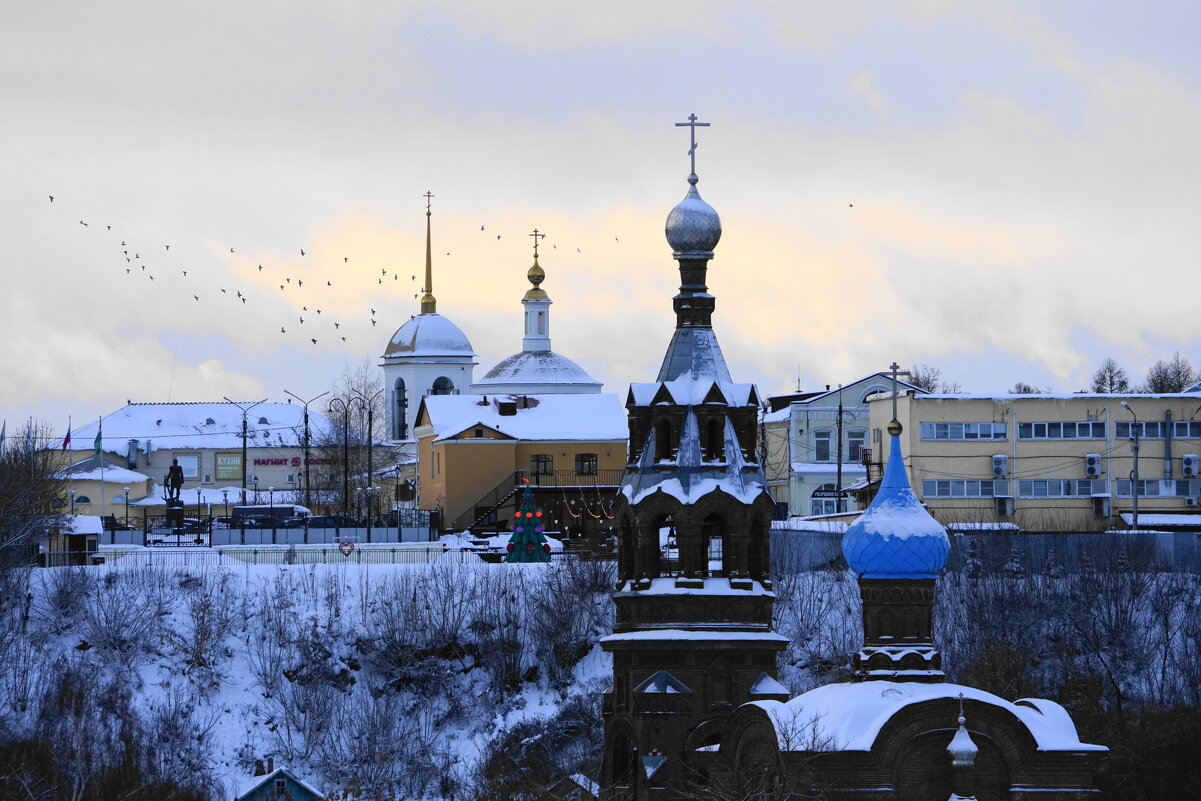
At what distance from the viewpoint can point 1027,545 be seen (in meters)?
67.2

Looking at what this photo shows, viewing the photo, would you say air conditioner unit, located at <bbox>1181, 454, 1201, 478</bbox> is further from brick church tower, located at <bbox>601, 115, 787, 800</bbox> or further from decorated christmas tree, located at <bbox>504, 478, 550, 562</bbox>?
brick church tower, located at <bbox>601, 115, 787, 800</bbox>

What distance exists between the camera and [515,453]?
286 ft

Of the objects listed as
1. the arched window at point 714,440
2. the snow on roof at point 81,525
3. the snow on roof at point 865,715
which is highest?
the arched window at point 714,440

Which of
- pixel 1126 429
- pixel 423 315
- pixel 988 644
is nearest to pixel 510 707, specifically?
pixel 988 644

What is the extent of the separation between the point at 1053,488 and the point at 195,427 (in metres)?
65.2

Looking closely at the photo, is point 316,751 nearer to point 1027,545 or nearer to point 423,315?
point 1027,545

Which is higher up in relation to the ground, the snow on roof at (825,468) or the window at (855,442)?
the window at (855,442)

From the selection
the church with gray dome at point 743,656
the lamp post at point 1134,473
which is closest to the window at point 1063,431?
the lamp post at point 1134,473

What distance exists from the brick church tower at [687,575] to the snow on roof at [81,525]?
34.6 m

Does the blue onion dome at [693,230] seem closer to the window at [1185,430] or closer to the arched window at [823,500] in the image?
the window at [1185,430]

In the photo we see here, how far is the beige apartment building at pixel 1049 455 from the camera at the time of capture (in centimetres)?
8125

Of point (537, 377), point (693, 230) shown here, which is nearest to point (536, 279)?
point (537, 377)

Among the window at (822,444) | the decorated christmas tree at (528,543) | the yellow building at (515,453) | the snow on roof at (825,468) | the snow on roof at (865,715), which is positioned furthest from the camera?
the window at (822,444)

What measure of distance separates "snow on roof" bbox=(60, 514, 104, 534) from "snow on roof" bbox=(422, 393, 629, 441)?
16.5 metres
